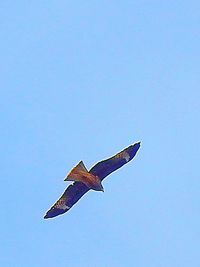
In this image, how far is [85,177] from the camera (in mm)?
29984

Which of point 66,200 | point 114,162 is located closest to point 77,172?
point 114,162

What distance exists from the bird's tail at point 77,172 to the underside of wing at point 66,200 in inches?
98.7

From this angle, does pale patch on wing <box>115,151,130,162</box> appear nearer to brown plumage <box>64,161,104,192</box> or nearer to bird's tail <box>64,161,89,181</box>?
brown plumage <box>64,161,104,192</box>

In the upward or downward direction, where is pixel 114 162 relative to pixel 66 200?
downward

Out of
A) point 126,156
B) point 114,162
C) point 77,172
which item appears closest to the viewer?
point 77,172

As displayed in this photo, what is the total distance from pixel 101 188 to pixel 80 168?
2.36 metres

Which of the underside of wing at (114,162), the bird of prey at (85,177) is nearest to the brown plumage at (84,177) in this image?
the bird of prey at (85,177)

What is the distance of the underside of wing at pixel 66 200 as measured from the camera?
3198 cm

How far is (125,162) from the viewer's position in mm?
30875

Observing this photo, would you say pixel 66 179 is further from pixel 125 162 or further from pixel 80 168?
pixel 125 162

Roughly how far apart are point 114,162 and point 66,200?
3403 millimetres

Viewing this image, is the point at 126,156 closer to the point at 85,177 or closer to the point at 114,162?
the point at 114,162

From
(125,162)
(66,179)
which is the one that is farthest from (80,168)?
(125,162)

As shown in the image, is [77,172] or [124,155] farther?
[124,155]
